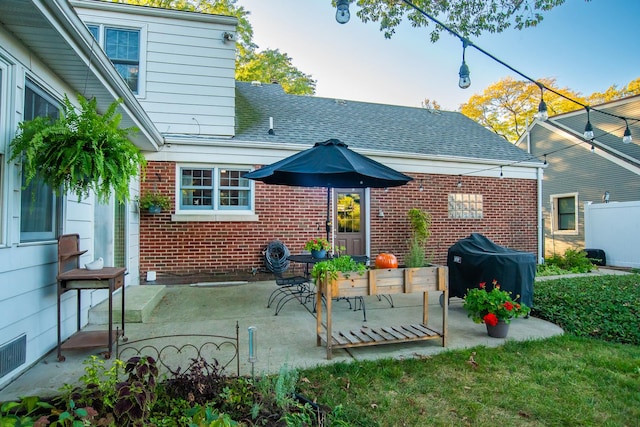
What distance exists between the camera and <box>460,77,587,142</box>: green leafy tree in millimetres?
20625

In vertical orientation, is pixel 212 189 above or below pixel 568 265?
above

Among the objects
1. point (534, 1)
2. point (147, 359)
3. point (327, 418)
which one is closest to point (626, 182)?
point (534, 1)

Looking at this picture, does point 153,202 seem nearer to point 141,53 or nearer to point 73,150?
point 141,53

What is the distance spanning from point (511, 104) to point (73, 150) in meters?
24.6

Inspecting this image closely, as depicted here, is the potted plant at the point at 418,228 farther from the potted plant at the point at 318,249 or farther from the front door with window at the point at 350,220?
the potted plant at the point at 318,249

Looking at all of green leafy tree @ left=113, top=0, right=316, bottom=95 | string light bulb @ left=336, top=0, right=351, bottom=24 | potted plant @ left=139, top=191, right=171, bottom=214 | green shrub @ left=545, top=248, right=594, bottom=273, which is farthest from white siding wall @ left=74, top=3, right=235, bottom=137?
green shrub @ left=545, top=248, right=594, bottom=273

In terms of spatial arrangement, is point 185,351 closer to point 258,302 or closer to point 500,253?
point 258,302

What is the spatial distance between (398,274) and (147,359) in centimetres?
232

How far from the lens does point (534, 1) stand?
5.18 meters

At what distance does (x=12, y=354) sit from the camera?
271cm

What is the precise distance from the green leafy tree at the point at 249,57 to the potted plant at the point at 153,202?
770 centimetres

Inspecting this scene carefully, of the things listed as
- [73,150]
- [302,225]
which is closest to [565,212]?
[302,225]

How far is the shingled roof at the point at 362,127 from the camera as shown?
27.2ft

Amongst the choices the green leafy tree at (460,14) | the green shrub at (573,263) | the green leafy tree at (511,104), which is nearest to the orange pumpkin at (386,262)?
the green leafy tree at (460,14)
